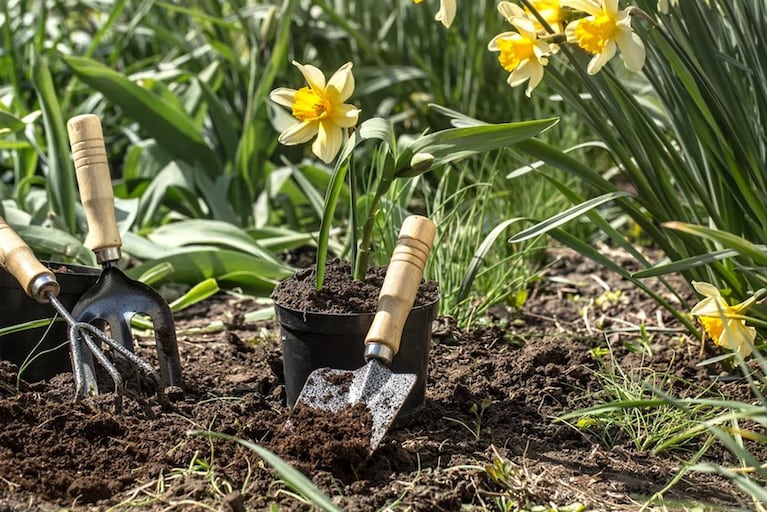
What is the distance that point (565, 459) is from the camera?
167 cm

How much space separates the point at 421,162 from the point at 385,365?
350 mm

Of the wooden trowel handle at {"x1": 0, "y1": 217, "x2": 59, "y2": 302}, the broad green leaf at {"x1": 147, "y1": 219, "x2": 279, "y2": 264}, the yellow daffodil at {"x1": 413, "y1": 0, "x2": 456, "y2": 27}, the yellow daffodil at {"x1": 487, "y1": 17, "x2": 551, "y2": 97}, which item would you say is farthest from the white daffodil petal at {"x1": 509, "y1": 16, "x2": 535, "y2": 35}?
the broad green leaf at {"x1": 147, "y1": 219, "x2": 279, "y2": 264}

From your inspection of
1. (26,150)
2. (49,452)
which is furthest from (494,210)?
(49,452)

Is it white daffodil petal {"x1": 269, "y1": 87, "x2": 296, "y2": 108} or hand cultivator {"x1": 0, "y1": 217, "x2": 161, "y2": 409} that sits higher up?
white daffodil petal {"x1": 269, "y1": 87, "x2": 296, "y2": 108}

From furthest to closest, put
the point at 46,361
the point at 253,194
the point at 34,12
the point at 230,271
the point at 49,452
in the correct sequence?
the point at 34,12 < the point at 253,194 < the point at 230,271 < the point at 46,361 < the point at 49,452

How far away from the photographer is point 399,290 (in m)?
1.67

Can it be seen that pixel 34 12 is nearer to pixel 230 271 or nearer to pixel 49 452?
pixel 230 271

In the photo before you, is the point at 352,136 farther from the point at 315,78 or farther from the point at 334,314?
the point at 334,314

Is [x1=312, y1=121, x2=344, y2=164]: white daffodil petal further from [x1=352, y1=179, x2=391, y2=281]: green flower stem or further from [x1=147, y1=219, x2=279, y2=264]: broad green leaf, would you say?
[x1=147, y1=219, x2=279, y2=264]: broad green leaf

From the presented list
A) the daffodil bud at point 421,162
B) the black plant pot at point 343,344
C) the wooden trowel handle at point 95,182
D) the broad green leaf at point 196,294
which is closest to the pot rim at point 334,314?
the black plant pot at point 343,344

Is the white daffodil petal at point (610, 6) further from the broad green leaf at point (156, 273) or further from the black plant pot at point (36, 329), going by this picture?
the broad green leaf at point (156, 273)

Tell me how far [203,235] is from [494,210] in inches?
34.5

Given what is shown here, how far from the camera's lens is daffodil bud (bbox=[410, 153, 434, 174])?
1.69 m

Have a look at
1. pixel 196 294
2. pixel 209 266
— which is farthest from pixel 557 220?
pixel 209 266
